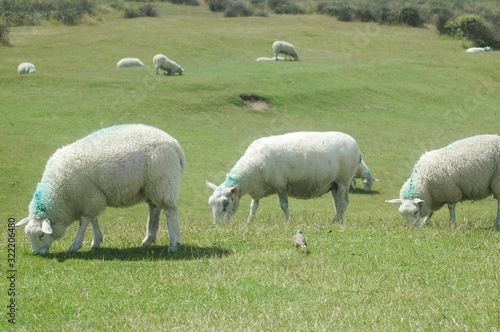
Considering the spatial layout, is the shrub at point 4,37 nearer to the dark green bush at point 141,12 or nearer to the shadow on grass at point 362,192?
the dark green bush at point 141,12

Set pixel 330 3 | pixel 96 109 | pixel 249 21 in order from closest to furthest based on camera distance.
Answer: pixel 96 109 < pixel 249 21 < pixel 330 3

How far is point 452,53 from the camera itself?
43875mm

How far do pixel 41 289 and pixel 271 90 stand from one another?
→ 23.7 metres

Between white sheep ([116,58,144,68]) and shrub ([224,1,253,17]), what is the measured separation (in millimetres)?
30797

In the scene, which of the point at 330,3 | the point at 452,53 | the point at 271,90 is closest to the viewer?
the point at 271,90

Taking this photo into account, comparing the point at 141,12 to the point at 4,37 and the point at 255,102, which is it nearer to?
the point at 4,37

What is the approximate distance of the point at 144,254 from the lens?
27.2 feet

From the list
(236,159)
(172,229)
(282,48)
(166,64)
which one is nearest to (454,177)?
(172,229)

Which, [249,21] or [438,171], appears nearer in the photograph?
[438,171]

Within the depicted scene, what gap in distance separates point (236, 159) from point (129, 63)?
61.0ft

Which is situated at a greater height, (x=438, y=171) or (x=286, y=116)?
(x=438, y=171)

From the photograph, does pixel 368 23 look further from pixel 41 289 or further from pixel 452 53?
pixel 41 289

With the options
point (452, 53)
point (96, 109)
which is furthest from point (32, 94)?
point (452, 53)

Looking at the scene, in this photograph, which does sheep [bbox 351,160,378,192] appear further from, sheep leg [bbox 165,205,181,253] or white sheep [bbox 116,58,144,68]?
white sheep [bbox 116,58,144,68]
